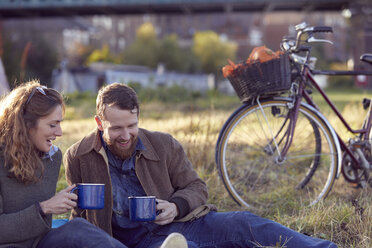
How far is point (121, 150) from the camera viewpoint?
2895 mm

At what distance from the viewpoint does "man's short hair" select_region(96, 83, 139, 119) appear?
2.80m

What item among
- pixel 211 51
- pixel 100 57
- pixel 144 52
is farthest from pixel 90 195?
pixel 100 57

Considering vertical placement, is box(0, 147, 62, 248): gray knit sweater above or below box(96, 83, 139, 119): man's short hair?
below

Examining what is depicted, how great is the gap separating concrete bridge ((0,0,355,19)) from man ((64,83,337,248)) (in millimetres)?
40475

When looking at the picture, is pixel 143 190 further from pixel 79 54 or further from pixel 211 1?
pixel 79 54

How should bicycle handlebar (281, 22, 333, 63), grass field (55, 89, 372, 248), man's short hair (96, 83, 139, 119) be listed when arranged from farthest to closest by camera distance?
bicycle handlebar (281, 22, 333, 63), grass field (55, 89, 372, 248), man's short hair (96, 83, 139, 119)

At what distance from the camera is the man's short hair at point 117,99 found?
280 centimetres

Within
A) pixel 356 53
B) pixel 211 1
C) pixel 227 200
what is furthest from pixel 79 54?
pixel 227 200

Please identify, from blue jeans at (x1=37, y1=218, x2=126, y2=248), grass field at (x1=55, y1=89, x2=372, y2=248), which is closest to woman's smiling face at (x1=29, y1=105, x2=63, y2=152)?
blue jeans at (x1=37, y1=218, x2=126, y2=248)

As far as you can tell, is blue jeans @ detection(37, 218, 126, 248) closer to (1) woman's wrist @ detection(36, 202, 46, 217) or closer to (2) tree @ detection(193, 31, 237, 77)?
(1) woman's wrist @ detection(36, 202, 46, 217)

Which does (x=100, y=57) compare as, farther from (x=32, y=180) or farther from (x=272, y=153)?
(x=32, y=180)

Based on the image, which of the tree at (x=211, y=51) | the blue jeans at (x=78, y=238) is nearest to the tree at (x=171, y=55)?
the tree at (x=211, y=51)

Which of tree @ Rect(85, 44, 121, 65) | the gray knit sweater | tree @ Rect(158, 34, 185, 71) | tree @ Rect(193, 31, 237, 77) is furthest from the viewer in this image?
tree @ Rect(85, 44, 121, 65)

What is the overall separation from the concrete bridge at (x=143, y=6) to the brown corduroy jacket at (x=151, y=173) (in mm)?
40403
